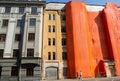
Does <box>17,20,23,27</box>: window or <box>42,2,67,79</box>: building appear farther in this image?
<box>42,2,67,79</box>: building

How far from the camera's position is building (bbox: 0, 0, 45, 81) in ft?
113

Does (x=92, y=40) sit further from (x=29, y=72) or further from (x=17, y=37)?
(x=17, y=37)

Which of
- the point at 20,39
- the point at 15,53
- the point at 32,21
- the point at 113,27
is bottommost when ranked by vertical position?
the point at 15,53

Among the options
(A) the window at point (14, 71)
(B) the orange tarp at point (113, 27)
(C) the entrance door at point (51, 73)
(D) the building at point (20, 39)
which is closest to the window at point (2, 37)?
(D) the building at point (20, 39)

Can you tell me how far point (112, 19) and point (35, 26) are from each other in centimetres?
1983

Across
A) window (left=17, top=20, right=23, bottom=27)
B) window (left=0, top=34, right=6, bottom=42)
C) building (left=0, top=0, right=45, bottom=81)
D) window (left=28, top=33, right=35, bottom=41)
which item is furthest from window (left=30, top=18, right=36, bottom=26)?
window (left=0, top=34, right=6, bottom=42)

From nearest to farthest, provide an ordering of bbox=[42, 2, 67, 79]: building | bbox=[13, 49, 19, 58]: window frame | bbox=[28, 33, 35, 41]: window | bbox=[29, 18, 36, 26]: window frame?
bbox=[13, 49, 19, 58]: window frame, bbox=[28, 33, 35, 41]: window, bbox=[29, 18, 36, 26]: window frame, bbox=[42, 2, 67, 79]: building

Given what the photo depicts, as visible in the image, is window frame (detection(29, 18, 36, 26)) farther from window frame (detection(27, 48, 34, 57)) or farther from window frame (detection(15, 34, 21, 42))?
window frame (detection(27, 48, 34, 57))

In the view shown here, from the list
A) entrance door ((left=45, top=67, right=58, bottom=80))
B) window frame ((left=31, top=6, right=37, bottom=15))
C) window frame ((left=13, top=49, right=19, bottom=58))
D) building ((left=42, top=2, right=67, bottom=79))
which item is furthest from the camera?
window frame ((left=31, top=6, right=37, bottom=15))

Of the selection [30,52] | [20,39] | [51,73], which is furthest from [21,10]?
[51,73]

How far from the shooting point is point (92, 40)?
43.4m

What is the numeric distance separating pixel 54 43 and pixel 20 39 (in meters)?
8.55

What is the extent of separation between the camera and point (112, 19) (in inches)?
1785

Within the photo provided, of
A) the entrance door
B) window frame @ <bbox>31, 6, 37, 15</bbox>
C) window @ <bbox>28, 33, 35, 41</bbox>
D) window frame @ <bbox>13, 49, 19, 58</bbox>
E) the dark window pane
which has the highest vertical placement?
window frame @ <bbox>31, 6, 37, 15</bbox>
